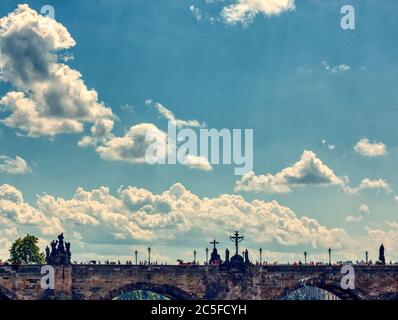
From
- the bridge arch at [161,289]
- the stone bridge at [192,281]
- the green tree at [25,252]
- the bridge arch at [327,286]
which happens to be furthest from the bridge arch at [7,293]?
the green tree at [25,252]

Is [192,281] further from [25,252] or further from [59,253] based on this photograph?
[25,252]

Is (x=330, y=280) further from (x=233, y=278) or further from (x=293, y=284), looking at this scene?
(x=233, y=278)

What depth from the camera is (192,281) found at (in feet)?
232

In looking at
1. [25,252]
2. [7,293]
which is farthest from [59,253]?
[25,252]

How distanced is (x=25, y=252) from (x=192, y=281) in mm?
46961

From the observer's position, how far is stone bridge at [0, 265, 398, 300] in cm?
6656

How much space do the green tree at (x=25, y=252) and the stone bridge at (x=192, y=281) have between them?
42.9m

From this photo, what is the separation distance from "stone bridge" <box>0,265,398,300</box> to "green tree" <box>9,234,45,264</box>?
42932 mm

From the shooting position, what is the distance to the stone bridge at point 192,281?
66562 millimetres

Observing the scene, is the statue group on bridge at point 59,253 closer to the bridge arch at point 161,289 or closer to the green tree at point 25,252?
the bridge arch at point 161,289
